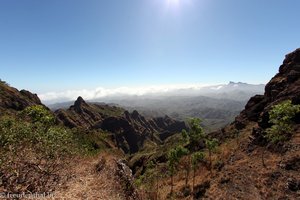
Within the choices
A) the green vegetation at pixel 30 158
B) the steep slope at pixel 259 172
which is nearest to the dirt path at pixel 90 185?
the green vegetation at pixel 30 158

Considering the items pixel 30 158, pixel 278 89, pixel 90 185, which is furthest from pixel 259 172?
pixel 278 89

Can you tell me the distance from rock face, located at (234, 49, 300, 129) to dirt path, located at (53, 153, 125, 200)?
44.4 m

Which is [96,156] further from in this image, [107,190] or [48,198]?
[48,198]

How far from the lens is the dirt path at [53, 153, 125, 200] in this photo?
1853 cm

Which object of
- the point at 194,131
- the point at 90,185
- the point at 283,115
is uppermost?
the point at 283,115

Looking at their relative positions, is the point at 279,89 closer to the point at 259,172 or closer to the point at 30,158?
the point at 259,172

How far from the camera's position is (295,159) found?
1203 inches

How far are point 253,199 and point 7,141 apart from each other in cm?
2385

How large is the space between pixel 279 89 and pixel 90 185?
57181 mm

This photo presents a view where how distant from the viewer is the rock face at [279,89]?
5843 cm

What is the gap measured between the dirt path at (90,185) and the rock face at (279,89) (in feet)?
146

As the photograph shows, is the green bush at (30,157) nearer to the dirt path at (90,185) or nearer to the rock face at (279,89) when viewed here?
the dirt path at (90,185)

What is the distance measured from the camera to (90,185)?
67.7 ft

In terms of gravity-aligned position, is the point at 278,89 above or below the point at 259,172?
above
